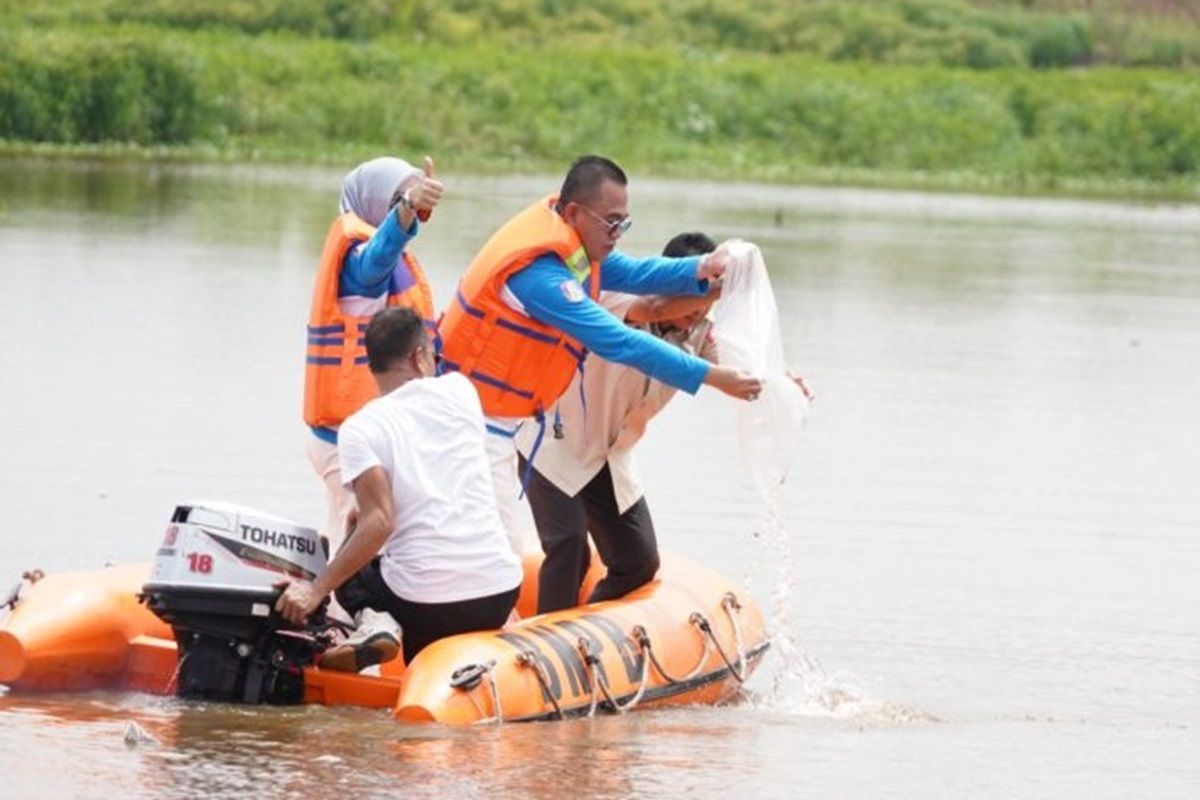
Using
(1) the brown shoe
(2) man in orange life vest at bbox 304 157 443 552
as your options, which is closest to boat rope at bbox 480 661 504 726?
(1) the brown shoe

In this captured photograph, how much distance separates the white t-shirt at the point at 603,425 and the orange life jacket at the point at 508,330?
0.39m

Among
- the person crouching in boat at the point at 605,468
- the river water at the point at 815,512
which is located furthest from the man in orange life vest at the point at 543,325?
the river water at the point at 815,512

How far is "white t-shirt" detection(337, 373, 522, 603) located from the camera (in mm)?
8086

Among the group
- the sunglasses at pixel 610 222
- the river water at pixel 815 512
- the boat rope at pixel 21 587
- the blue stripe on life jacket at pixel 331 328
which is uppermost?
the sunglasses at pixel 610 222

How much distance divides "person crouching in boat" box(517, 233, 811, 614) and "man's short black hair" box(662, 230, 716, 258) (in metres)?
0.03

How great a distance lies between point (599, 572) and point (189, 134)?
3149 cm

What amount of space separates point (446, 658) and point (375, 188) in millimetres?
1601

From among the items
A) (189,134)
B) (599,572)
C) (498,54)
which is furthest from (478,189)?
(599,572)

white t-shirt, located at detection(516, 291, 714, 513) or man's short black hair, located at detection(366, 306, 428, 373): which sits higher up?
man's short black hair, located at detection(366, 306, 428, 373)

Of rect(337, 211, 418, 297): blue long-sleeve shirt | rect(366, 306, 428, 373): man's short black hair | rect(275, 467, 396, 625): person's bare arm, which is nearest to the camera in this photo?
rect(275, 467, 396, 625): person's bare arm

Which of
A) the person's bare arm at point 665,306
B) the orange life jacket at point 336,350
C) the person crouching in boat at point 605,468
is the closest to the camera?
the orange life jacket at point 336,350

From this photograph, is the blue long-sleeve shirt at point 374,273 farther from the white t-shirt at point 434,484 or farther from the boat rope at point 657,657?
the boat rope at point 657,657

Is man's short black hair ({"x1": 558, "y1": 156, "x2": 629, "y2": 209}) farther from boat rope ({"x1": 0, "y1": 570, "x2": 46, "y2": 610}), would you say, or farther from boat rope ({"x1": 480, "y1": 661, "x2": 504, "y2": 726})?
boat rope ({"x1": 0, "y1": 570, "x2": 46, "y2": 610})

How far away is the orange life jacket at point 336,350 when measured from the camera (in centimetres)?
876
